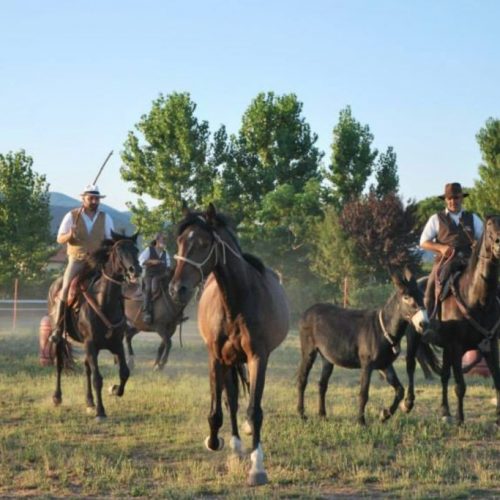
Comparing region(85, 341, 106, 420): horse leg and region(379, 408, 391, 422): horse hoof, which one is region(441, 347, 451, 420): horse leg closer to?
region(379, 408, 391, 422): horse hoof

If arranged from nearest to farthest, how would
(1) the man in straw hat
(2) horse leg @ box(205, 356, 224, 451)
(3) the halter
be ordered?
(3) the halter < (2) horse leg @ box(205, 356, 224, 451) < (1) the man in straw hat

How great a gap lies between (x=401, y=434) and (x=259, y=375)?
256cm

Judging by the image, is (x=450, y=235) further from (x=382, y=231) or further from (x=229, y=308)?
(x=382, y=231)

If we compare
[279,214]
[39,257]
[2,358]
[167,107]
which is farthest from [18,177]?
[2,358]

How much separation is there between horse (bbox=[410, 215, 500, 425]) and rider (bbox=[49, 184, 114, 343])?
526 cm

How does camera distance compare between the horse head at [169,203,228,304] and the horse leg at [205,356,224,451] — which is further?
the horse leg at [205,356,224,451]

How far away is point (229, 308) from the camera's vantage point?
751cm

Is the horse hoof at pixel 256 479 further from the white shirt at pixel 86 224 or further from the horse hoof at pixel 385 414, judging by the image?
the white shirt at pixel 86 224

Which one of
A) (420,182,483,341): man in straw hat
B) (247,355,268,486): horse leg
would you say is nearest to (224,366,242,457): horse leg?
(247,355,268,486): horse leg

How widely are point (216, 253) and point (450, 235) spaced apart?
16.6ft

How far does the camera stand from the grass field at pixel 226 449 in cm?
681

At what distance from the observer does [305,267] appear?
43.2 metres

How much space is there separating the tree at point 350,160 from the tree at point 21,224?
17443mm

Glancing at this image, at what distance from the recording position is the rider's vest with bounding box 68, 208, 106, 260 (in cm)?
1190
